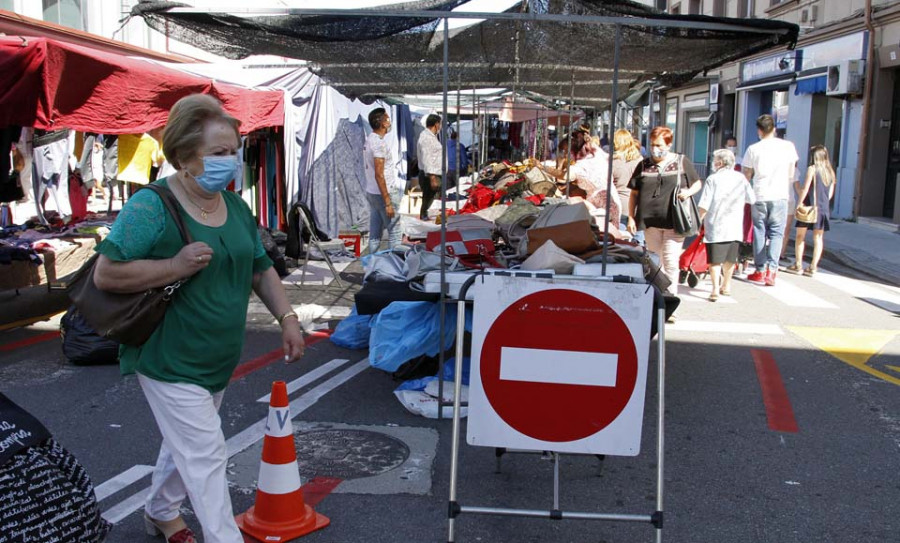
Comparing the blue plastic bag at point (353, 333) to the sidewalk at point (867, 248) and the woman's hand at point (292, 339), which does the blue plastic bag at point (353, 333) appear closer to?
the woman's hand at point (292, 339)

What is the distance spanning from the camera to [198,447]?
3000mm

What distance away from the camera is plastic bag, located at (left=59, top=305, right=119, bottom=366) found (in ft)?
21.0

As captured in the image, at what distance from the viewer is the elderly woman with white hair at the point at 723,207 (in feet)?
30.6

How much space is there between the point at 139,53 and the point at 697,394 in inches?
545

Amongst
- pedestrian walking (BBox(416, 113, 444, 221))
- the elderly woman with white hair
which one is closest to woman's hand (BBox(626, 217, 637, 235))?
the elderly woman with white hair

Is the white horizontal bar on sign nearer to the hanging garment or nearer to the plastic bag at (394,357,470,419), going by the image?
the plastic bag at (394,357,470,419)

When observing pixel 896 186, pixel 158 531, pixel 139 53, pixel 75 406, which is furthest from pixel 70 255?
pixel 896 186

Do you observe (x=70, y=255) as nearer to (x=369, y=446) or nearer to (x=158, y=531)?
(x=369, y=446)

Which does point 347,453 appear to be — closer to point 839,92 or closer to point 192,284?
point 192,284

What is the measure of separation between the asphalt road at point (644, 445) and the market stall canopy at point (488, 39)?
8.20 ft

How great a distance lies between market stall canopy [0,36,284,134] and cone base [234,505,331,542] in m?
4.19

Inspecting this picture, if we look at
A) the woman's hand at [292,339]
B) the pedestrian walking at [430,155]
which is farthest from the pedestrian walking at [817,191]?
the woman's hand at [292,339]

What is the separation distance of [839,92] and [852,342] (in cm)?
1305

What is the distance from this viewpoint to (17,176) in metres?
8.03
